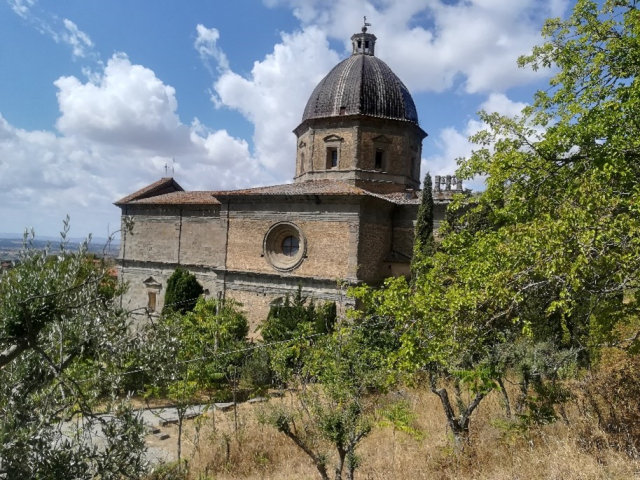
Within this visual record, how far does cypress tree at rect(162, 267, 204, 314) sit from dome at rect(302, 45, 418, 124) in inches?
377

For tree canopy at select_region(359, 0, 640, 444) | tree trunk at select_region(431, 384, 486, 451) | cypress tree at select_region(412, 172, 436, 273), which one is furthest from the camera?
cypress tree at select_region(412, 172, 436, 273)

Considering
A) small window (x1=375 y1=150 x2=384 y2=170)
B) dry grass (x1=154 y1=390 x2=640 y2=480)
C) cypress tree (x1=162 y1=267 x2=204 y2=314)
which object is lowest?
dry grass (x1=154 y1=390 x2=640 y2=480)

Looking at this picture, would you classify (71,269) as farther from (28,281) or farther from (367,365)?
(367,365)

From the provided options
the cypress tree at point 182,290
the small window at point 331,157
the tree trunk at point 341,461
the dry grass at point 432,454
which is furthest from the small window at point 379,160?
the tree trunk at point 341,461

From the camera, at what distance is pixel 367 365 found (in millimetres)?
10602

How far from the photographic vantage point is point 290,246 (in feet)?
65.5

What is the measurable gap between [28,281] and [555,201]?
23.0ft

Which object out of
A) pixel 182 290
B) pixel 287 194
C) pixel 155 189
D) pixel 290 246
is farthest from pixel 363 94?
pixel 155 189

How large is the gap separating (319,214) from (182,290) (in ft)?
24.9

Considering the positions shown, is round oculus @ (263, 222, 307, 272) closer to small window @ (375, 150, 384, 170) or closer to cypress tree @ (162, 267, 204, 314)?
cypress tree @ (162, 267, 204, 314)

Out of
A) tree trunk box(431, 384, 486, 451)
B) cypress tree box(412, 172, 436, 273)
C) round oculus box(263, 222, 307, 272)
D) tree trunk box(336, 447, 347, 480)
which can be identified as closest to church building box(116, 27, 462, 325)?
round oculus box(263, 222, 307, 272)

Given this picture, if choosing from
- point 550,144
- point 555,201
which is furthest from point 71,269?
point 550,144

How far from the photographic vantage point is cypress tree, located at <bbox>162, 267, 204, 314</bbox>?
21.3m

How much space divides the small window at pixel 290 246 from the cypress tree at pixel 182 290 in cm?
495
